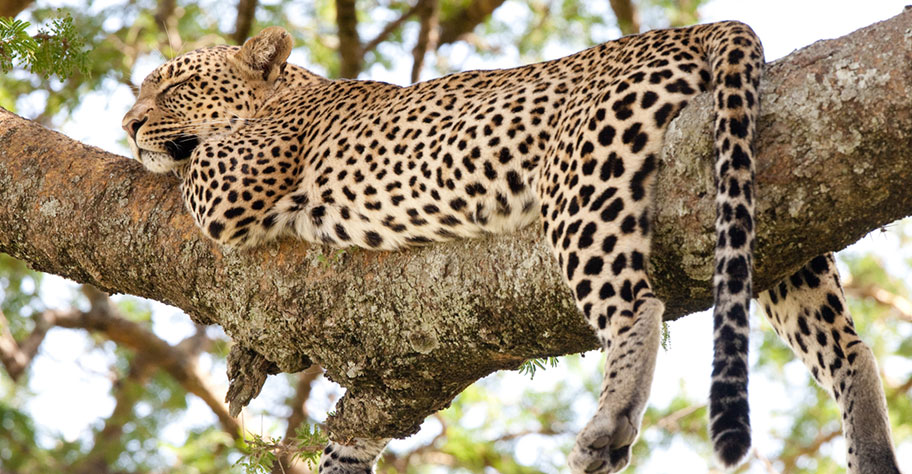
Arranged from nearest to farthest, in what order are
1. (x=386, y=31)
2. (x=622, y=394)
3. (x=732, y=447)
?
(x=732, y=447)
(x=622, y=394)
(x=386, y=31)

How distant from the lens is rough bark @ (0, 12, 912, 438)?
153 inches

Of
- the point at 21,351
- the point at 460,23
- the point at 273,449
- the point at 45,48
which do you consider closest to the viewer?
the point at 273,449

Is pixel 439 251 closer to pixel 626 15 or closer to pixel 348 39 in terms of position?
pixel 348 39

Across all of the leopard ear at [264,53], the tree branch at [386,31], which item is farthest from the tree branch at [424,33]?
the leopard ear at [264,53]

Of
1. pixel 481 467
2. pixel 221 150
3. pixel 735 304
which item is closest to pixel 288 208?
pixel 221 150

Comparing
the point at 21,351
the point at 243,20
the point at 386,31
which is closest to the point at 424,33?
the point at 386,31

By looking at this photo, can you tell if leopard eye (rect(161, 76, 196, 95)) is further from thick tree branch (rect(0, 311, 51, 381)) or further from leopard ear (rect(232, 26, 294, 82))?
thick tree branch (rect(0, 311, 51, 381))

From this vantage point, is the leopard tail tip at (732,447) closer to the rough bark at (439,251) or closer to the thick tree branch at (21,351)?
the rough bark at (439,251)

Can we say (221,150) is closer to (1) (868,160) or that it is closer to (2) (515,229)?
(2) (515,229)

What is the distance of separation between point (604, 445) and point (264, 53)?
13.5 feet

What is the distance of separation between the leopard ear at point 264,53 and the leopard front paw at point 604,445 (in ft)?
13.1

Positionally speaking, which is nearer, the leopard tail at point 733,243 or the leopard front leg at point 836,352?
the leopard tail at point 733,243

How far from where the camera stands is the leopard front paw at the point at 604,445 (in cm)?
393

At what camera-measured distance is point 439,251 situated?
17.0ft
